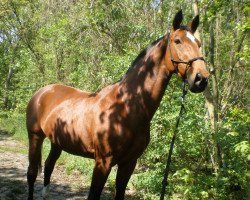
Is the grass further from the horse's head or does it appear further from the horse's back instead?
the horse's head

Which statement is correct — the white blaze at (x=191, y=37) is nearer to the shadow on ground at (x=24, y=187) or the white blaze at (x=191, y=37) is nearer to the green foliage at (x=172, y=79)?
the green foliage at (x=172, y=79)

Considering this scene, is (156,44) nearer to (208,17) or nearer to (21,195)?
(208,17)

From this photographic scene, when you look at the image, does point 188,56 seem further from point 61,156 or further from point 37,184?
point 61,156

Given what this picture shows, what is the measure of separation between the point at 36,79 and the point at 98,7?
8802 millimetres

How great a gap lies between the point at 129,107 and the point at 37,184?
15.2 feet

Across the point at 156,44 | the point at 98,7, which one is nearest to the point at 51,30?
the point at 98,7

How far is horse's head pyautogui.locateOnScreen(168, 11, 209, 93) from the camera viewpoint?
3.14 m

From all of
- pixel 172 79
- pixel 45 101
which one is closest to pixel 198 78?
pixel 172 79

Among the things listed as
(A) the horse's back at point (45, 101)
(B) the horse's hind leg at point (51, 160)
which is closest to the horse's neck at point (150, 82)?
(A) the horse's back at point (45, 101)

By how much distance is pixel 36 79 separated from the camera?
18094mm

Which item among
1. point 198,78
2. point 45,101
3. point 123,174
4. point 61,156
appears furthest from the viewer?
point 61,156

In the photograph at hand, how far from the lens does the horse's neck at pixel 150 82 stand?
3.69 m

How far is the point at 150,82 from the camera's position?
3.75m

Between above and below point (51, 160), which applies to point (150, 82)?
above
